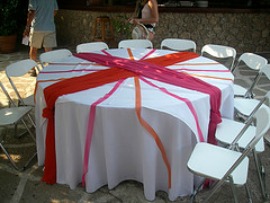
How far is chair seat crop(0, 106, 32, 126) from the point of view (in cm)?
289

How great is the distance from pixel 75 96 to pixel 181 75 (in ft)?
3.29

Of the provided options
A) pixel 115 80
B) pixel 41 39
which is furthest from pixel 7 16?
pixel 115 80

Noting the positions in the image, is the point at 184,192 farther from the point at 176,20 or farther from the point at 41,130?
the point at 176,20

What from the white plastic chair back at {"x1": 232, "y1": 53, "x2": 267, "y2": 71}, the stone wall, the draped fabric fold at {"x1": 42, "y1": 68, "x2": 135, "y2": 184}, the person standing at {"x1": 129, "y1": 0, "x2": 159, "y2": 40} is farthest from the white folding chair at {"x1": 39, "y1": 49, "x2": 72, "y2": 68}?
the stone wall

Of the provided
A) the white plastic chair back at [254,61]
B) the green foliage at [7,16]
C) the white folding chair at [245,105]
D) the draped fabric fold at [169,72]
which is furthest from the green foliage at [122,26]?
the white folding chair at [245,105]

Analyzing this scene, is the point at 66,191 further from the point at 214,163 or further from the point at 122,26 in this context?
the point at 122,26

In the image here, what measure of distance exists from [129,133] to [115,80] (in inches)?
22.2

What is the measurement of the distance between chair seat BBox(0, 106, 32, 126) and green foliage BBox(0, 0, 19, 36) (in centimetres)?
473

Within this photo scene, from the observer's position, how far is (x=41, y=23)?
5.00 meters

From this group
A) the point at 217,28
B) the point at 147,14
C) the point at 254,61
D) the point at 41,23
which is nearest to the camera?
the point at 254,61

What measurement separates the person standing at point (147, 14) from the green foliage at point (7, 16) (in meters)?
3.93

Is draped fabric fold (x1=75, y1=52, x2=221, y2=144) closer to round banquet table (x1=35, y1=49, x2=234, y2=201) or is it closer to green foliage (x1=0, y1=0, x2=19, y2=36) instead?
round banquet table (x1=35, y1=49, x2=234, y2=201)

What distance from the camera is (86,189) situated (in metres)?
2.60

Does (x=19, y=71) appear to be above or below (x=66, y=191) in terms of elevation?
above
